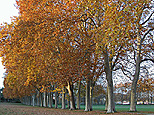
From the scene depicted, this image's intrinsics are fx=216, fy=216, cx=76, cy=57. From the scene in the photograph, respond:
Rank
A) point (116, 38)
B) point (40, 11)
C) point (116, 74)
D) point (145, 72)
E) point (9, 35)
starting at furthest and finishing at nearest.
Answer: point (116, 74), point (145, 72), point (40, 11), point (9, 35), point (116, 38)

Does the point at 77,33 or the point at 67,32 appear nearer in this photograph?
the point at 67,32

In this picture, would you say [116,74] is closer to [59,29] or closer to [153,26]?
[153,26]

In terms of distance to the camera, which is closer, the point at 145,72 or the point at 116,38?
the point at 116,38

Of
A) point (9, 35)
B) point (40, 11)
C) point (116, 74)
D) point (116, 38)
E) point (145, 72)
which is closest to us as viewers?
point (116, 38)

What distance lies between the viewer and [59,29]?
21422mm

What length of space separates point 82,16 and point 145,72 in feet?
38.8

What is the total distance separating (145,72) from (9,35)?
1755 centimetres

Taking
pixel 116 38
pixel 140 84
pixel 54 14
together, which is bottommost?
pixel 140 84

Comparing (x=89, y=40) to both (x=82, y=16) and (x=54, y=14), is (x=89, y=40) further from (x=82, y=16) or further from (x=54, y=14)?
(x=54, y=14)

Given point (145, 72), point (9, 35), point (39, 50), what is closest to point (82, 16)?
point (39, 50)

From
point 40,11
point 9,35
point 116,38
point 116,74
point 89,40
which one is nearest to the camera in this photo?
point 116,38

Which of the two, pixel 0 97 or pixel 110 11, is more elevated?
pixel 110 11

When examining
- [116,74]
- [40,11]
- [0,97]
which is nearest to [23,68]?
[40,11]

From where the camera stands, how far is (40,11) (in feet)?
71.6
